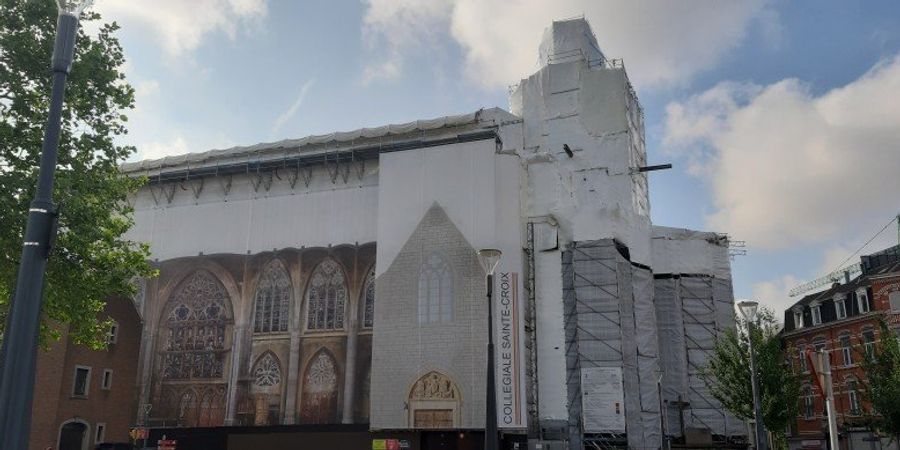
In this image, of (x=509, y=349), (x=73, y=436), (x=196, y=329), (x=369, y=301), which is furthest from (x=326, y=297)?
(x=73, y=436)

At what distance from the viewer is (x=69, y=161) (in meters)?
19.4

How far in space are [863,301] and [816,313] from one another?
16.8ft

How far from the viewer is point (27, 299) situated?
7.70 metres

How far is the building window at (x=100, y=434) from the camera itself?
118ft

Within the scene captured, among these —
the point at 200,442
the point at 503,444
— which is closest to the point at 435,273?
the point at 503,444

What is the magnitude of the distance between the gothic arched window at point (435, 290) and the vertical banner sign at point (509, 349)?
2.27 metres

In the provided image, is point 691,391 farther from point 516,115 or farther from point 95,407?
point 95,407

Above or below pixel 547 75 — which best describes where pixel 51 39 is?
below

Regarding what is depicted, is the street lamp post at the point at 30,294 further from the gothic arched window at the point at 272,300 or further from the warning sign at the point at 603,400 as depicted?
the gothic arched window at the point at 272,300

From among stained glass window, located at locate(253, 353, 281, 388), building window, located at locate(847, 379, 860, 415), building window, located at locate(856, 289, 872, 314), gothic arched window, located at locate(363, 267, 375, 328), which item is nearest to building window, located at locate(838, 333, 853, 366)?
building window, located at locate(847, 379, 860, 415)

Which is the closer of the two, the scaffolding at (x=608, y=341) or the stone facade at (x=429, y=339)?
the stone facade at (x=429, y=339)

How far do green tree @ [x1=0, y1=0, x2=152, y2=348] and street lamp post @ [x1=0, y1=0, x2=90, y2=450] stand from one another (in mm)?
10847

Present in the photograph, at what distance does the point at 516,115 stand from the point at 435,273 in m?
10.8

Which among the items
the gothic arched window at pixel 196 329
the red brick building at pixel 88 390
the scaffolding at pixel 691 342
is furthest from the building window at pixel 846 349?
the red brick building at pixel 88 390
